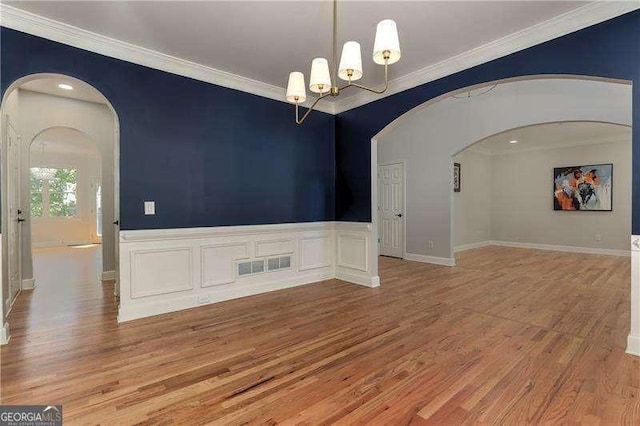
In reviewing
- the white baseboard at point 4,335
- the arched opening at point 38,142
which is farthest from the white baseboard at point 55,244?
the white baseboard at point 4,335

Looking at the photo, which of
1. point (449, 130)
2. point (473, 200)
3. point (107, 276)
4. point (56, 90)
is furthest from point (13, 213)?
point (473, 200)

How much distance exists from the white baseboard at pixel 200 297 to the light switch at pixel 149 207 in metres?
0.95

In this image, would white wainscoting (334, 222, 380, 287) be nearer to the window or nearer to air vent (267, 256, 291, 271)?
A: air vent (267, 256, 291, 271)

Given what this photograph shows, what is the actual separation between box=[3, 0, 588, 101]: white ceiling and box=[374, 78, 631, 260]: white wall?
1.24 metres

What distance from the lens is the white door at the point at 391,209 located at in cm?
704

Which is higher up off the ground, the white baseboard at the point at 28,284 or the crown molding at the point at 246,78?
the crown molding at the point at 246,78

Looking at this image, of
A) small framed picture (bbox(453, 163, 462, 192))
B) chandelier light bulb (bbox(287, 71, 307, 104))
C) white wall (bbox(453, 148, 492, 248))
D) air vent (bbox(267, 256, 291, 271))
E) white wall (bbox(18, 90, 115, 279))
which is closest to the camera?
chandelier light bulb (bbox(287, 71, 307, 104))

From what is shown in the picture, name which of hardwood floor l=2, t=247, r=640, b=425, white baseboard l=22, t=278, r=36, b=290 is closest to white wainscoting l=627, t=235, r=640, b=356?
hardwood floor l=2, t=247, r=640, b=425

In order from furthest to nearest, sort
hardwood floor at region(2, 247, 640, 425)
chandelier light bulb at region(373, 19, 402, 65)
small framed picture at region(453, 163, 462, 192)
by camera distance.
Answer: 1. small framed picture at region(453, 163, 462, 192)
2. chandelier light bulb at region(373, 19, 402, 65)
3. hardwood floor at region(2, 247, 640, 425)

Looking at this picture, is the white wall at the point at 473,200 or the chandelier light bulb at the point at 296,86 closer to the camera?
the chandelier light bulb at the point at 296,86

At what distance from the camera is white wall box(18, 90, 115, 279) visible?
4.46 metres

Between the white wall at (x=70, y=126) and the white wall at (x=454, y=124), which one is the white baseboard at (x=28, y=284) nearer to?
the white wall at (x=70, y=126)

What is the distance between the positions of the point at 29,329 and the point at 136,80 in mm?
2634

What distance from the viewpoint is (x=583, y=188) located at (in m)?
7.61
